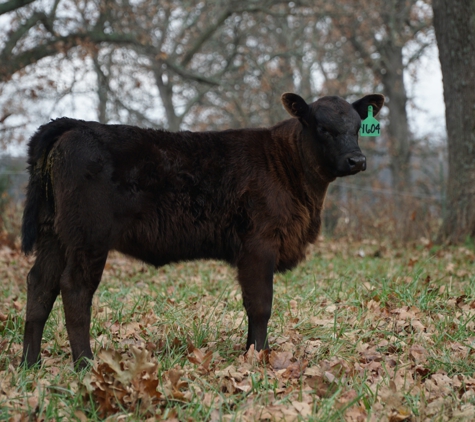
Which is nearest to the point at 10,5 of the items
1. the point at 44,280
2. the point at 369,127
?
the point at 44,280

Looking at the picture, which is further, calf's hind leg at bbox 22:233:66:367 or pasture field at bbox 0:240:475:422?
calf's hind leg at bbox 22:233:66:367

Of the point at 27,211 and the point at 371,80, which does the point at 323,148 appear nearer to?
the point at 27,211

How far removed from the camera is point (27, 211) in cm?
429

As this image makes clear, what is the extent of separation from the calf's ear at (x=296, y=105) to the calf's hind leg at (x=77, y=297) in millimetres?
2118

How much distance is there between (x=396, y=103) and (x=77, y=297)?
1915 centimetres

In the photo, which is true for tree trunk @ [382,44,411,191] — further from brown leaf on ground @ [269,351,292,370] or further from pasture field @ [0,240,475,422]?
brown leaf on ground @ [269,351,292,370]

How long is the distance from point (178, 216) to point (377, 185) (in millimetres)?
15775

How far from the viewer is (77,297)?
4.14 meters

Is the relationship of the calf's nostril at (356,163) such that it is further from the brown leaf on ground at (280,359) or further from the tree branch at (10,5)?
the tree branch at (10,5)

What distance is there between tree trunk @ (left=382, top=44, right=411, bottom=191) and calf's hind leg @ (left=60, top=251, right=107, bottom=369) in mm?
17610

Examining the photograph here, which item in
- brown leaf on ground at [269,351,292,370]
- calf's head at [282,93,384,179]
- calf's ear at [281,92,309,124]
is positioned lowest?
brown leaf on ground at [269,351,292,370]

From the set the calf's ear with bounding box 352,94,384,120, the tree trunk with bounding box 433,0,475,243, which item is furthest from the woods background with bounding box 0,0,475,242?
the calf's ear with bounding box 352,94,384,120

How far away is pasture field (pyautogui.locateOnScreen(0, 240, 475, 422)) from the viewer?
319 cm

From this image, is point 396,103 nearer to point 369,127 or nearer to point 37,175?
point 369,127
